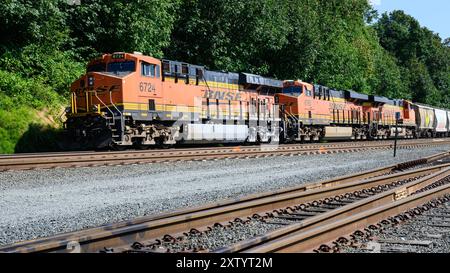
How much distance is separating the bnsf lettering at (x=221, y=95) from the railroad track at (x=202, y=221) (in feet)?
37.4

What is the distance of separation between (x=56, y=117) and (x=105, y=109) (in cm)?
516

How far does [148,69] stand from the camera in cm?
1838

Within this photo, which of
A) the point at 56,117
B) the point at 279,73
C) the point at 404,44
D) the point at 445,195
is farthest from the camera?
the point at 404,44

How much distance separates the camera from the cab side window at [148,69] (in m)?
18.1

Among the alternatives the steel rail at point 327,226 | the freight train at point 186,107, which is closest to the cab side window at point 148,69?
the freight train at point 186,107

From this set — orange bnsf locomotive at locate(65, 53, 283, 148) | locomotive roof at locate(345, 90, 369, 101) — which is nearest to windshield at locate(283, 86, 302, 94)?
orange bnsf locomotive at locate(65, 53, 283, 148)

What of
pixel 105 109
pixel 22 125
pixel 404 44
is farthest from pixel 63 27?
pixel 404 44

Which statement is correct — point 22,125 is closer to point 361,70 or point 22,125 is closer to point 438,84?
point 361,70

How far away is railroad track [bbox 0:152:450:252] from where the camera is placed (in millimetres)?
5188

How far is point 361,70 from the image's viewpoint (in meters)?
57.4

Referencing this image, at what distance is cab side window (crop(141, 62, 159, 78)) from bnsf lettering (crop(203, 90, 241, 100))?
351 centimetres

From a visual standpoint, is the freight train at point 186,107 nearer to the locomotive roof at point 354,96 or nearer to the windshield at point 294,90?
the windshield at point 294,90

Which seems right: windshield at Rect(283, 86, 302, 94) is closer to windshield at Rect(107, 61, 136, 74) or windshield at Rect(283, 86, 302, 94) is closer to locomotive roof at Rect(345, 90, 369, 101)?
locomotive roof at Rect(345, 90, 369, 101)

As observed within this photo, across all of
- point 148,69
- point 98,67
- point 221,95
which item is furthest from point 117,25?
point 148,69
